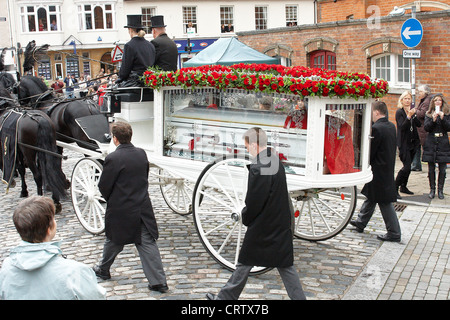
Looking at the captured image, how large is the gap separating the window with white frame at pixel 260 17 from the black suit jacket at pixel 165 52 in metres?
33.8

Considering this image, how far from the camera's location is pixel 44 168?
9.20m

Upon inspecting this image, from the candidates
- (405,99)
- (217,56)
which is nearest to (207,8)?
(217,56)

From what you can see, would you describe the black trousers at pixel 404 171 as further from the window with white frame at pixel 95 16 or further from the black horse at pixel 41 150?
the window with white frame at pixel 95 16

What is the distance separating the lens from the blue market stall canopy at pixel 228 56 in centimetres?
1588

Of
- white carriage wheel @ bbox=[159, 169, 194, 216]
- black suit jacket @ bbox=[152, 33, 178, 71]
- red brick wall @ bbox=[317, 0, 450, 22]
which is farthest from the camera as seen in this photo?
red brick wall @ bbox=[317, 0, 450, 22]

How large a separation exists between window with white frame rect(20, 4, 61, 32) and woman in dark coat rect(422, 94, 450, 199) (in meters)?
35.3

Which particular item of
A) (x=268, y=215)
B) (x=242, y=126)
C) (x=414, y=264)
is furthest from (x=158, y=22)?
(x=414, y=264)

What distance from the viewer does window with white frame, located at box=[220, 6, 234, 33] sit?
4022 cm

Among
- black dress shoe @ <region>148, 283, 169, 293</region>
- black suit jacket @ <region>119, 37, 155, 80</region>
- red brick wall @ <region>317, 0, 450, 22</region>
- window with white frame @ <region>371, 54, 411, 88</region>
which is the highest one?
red brick wall @ <region>317, 0, 450, 22</region>

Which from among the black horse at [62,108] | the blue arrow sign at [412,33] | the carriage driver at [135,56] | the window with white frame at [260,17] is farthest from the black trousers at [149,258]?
the window with white frame at [260,17]

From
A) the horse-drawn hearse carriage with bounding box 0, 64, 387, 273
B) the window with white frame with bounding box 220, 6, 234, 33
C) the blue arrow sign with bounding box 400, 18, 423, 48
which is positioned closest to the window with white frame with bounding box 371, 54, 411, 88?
the blue arrow sign with bounding box 400, 18, 423, 48

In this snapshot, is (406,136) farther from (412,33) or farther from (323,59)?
(323,59)

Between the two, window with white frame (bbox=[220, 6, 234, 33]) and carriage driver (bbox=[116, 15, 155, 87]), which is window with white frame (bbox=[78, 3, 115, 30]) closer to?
window with white frame (bbox=[220, 6, 234, 33])

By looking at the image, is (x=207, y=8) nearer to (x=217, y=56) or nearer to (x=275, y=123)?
(x=217, y=56)
